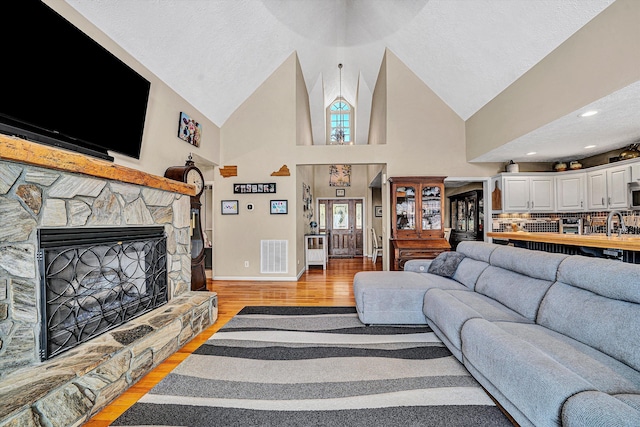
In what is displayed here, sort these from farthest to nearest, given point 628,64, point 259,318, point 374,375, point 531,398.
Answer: point 259,318
point 628,64
point 374,375
point 531,398

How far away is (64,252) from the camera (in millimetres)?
1804

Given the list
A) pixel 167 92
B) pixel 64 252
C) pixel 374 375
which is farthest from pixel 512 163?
pixel 64 252

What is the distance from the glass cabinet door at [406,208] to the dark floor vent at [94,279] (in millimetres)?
3825

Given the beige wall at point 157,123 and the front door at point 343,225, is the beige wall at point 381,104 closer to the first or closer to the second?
the front door at point 343,225

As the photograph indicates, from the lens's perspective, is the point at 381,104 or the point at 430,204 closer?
the point at 430,204

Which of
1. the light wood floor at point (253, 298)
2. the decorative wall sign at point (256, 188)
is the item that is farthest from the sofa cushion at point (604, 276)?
the decorative wall sign at point (256, 188)

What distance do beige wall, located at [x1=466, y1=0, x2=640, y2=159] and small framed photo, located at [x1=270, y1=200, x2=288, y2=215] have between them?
3.59 metres

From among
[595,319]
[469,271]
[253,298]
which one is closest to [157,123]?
[253,298]

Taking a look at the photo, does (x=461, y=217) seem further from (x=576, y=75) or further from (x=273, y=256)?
(x=273, y=256)

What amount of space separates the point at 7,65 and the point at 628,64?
449 cm

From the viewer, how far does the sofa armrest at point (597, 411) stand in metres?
0.92

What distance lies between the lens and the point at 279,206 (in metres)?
5.25

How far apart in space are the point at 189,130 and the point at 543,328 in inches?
177

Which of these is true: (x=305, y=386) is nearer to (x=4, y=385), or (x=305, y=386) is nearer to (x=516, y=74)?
(x=4, y=385)
